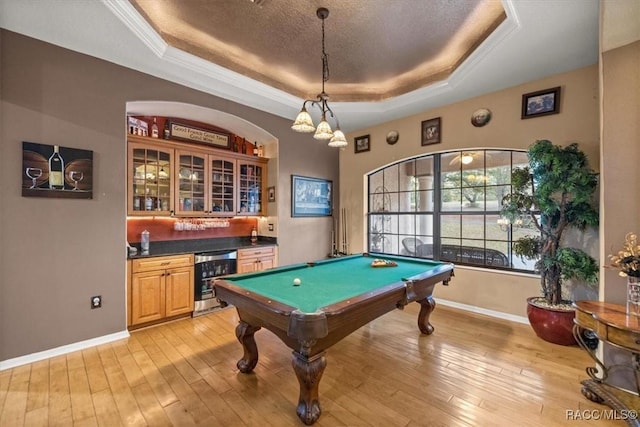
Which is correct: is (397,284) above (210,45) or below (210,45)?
below

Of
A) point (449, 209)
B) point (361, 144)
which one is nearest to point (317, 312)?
point (449, 209)

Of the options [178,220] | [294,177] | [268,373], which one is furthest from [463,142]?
[178,220]

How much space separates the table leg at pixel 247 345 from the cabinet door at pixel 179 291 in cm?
160

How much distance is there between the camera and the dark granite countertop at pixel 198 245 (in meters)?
3.62

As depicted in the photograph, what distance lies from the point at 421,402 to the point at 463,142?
352 centimetres

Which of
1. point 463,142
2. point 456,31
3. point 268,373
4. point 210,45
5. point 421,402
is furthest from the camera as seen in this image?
point 463,142

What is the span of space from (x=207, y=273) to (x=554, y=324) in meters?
4.24

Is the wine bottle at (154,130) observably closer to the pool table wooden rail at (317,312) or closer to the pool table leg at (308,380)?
the pool table wooden rail at (317,312)

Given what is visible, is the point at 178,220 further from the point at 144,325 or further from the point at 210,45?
the point at 210,45

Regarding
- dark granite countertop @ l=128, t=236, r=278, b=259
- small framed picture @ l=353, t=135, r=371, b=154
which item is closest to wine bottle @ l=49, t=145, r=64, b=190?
dark granite countertop @ l=128, t=236, r=278, b=259

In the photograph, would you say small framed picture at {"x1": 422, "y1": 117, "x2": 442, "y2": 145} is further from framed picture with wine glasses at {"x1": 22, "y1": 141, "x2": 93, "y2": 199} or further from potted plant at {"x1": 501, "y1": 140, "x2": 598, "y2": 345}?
framed picture with wine glasses at {"x1": 22, "y1": 141, "x2": 93, "y2": 199}

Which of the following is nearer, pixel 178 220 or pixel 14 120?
pixel 14 120

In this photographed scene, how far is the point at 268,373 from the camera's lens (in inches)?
94.2

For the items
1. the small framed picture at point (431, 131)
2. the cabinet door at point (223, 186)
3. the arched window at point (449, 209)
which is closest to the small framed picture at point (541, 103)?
the arched window at point (449, 209)
